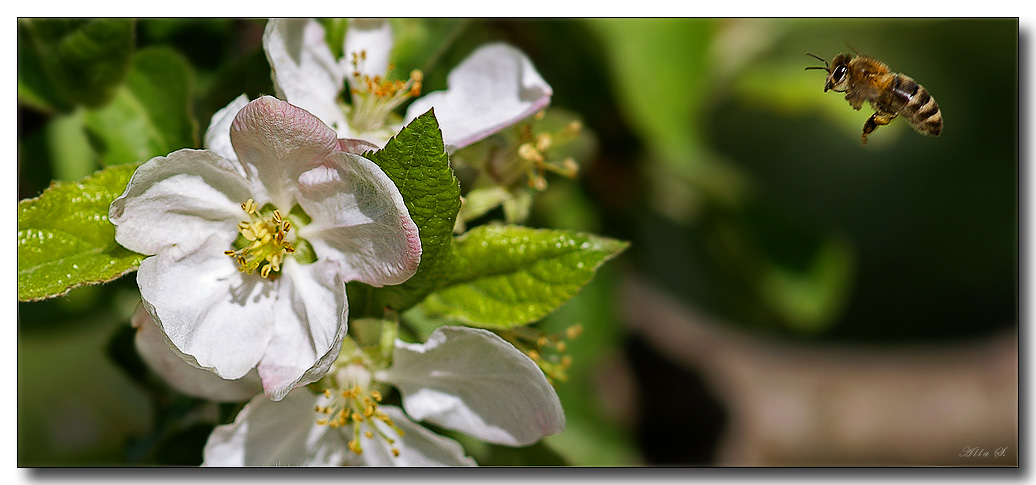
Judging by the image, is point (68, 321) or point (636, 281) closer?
point (68, 321)

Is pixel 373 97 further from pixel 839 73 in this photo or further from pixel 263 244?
pixel 839 73

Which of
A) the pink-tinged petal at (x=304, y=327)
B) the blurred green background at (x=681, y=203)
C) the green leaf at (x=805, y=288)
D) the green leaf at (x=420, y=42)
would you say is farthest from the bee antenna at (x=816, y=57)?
the pink-tinged petal at (x=304, y=327)

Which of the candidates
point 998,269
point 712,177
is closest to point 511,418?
point 712,177

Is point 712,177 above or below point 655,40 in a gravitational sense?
below

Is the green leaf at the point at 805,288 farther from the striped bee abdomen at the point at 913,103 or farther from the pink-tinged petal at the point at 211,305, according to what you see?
the pink-tinged petal at the point at 211,305

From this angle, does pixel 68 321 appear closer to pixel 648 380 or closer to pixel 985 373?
pixel 648 380

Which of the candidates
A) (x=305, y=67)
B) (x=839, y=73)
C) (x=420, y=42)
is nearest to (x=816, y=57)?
(x=839, y=73)

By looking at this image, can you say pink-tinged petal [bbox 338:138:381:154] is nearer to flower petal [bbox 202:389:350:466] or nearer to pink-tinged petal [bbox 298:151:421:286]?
pink-tinged petal [bbox 298:151:421:286]

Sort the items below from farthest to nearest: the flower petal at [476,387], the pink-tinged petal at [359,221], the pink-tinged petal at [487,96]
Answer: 1. the pink-tinged petal at [487,96]
2. the flower petal at [476,387]
3. the pink-tinged petal at [359,221]
